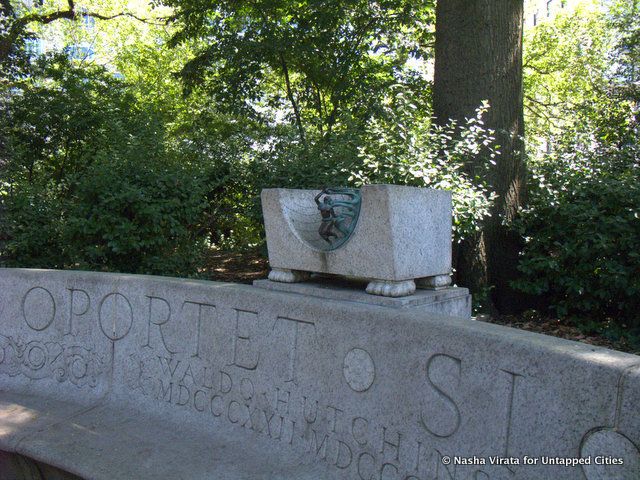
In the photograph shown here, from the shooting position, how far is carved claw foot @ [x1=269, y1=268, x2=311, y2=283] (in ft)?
13.0

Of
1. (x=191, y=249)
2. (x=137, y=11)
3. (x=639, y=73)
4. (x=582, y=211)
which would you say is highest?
(x=137, y=11)

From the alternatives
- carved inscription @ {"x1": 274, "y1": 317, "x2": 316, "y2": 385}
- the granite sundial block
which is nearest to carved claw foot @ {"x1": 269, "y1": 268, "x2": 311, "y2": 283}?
the granite sundial block

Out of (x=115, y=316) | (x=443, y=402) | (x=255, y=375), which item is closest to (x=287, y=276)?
(x=255, y=375)

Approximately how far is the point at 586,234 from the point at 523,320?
4.05 feet

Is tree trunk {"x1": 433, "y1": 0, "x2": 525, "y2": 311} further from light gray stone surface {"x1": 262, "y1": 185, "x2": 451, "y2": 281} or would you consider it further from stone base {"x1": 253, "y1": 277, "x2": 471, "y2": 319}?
light gray stone surface {"x1": 262, "y1": 185, "x2": 451, "y2": 281}

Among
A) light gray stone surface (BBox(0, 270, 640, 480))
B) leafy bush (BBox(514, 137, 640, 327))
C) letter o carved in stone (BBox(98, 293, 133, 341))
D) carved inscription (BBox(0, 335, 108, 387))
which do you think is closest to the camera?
light gray stone surface (BBox(0, 270, 640, 480))

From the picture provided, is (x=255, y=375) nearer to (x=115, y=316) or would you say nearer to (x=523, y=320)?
(x=115, y=316)

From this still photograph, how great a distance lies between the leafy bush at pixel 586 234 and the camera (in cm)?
486

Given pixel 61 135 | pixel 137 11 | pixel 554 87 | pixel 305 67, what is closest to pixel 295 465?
pixel 305 67

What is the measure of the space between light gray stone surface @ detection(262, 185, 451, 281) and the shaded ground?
1.91 m

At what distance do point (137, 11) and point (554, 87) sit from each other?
15.1 m

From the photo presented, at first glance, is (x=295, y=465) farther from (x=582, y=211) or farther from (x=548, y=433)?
(x=582, y=211)

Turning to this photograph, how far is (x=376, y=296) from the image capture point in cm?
345

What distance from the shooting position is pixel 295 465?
10.4ft
